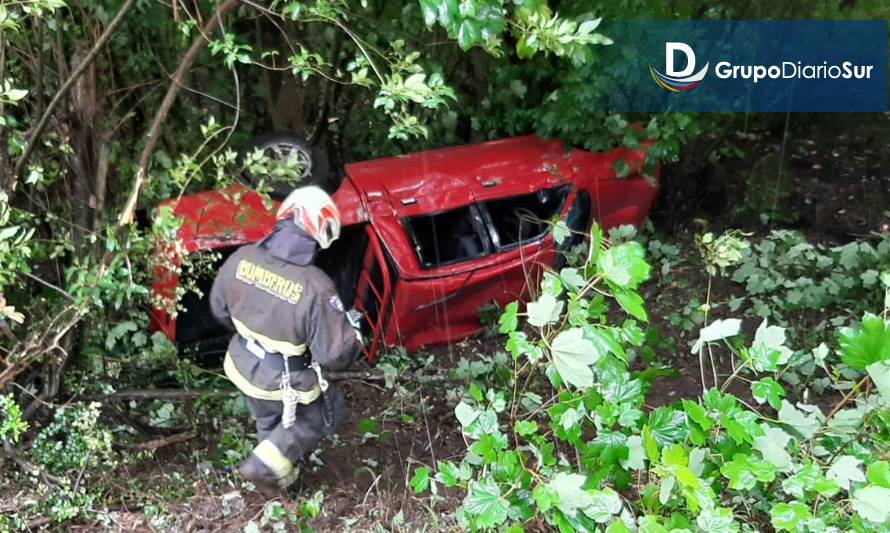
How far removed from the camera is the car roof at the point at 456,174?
17.6ft

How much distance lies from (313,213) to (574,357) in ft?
4.52

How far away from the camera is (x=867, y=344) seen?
2406 mm

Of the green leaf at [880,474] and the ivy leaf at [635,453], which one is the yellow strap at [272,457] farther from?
the green leaf at [880,474]

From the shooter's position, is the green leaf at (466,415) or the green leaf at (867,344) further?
the green leaf at (466,415)

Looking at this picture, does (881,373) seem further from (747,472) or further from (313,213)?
(313,213)

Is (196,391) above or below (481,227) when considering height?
below

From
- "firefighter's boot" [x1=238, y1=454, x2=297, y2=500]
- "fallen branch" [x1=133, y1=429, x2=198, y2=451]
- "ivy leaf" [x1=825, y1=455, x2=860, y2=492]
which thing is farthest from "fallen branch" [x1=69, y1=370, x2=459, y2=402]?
"ivy leaf" [x1=825, y1=455, x2=860, y2=492]

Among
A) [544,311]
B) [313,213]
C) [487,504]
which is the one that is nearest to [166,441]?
[313,213]

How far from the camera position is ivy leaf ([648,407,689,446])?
2521 millimetres

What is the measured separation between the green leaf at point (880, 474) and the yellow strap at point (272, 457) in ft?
7.94

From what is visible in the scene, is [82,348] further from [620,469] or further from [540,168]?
[540,168]

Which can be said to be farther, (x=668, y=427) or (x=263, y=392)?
(x=263, y=392)

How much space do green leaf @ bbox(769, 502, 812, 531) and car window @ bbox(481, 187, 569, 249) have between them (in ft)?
11.1

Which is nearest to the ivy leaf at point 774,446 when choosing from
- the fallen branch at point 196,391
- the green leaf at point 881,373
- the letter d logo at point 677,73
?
the green leaf at point 881,373
